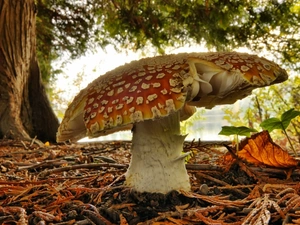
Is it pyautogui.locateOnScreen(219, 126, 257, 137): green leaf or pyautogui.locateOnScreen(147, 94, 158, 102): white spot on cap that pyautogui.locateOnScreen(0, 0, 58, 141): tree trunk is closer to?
pyautogui.locateOnScreen(219, 126, 257, 137): green leaf

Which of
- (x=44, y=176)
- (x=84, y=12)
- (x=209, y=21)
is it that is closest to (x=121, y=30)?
(x=84, y=12)

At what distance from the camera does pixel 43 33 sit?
4684 mm

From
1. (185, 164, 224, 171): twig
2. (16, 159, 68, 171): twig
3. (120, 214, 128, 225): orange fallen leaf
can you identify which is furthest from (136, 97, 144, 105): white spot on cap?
(16, 159, 68, 171): twig

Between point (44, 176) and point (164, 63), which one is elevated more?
point (164, 63)

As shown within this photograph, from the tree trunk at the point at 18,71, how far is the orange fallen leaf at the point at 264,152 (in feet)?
8.84

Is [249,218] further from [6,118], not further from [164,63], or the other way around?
[6,118]

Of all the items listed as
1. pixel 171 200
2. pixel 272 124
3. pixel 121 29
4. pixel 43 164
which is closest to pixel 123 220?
pixel 171 200

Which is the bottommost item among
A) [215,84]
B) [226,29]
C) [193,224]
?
[193,224]

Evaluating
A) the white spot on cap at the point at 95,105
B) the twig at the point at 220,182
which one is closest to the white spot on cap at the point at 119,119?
the white spot on cap at the point at 95,105

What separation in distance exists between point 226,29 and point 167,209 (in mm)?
3264

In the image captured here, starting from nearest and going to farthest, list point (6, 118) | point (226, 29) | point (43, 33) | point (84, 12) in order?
point (6, 118) → point (226, 29) → point (84, 12) → point (43, 33)

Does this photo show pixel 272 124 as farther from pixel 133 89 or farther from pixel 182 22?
pixel 182 22

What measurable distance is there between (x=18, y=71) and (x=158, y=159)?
308 cm

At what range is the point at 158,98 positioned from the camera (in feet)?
3.22
